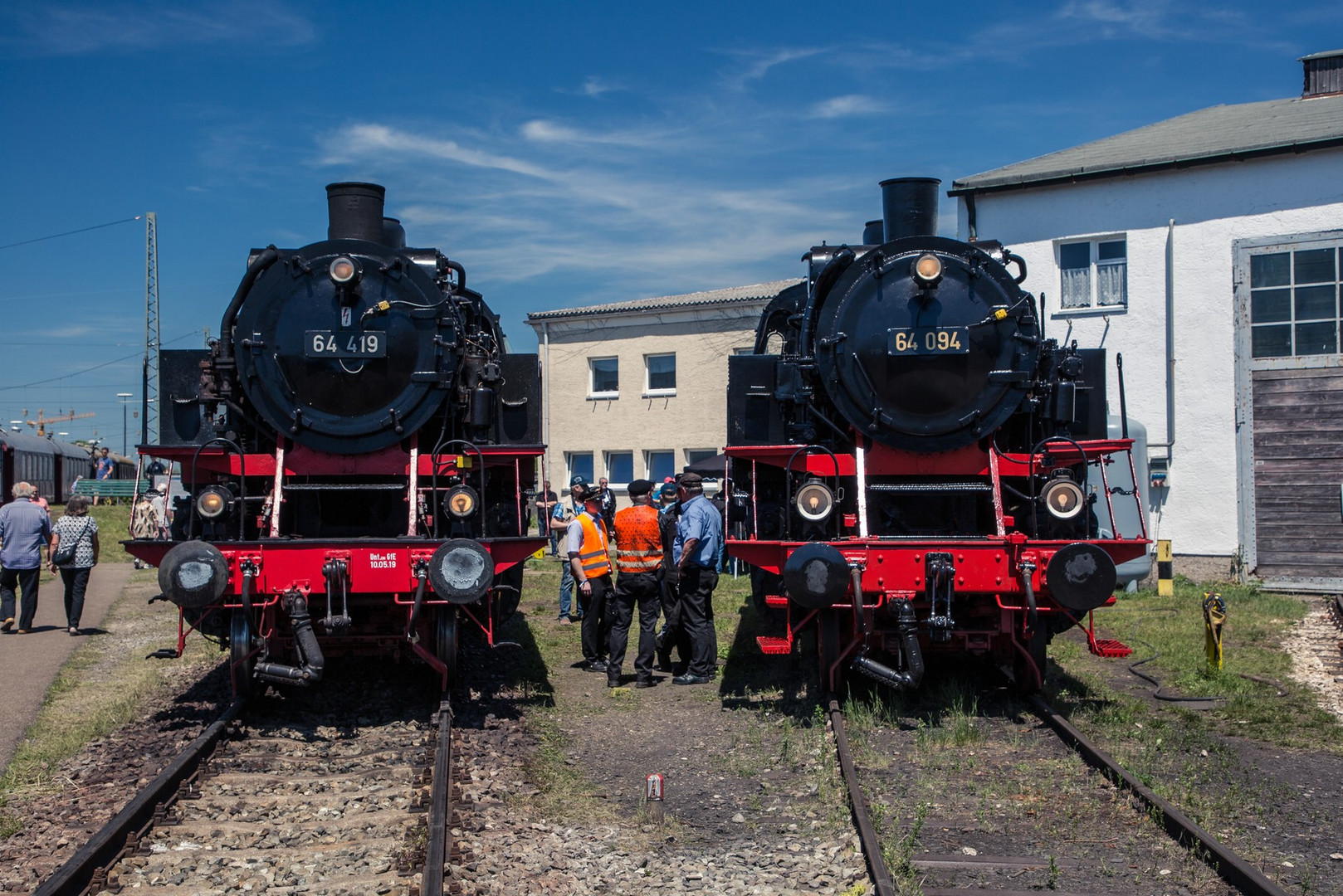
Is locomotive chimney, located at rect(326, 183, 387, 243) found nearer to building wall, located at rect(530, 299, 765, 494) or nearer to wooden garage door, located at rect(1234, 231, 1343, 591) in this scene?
wooden garage door, located at rect(1234, 231, 1343, 591)

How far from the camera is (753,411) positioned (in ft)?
28.0

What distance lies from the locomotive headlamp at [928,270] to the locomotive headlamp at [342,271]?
11.8 feet

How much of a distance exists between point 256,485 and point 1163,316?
1223 cm

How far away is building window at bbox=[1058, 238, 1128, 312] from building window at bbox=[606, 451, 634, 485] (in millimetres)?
11015

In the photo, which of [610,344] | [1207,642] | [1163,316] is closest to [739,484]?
[1207,642]

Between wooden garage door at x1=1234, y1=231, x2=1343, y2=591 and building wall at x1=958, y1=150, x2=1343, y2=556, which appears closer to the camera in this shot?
wooden garage door at x1=1234, y1=231, x2=1343, y2=591

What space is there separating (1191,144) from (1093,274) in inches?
84.5

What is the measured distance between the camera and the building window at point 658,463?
25.3m

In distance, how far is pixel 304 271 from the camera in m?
7.88

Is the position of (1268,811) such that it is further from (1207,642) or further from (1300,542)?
(1300,542)

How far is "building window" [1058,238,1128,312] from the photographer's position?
53.9 feet

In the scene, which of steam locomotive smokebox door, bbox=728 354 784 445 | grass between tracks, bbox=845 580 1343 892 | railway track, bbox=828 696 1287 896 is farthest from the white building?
railway track, bbox=828 696 1287 896

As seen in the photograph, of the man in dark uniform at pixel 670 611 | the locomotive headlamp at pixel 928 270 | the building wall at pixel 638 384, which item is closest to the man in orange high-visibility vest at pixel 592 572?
the man in dark uniform at pixel 670 611

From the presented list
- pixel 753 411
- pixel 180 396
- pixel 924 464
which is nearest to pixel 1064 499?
pixel 924 464
